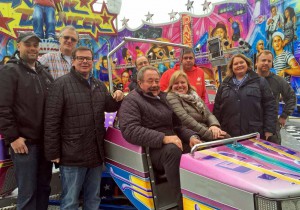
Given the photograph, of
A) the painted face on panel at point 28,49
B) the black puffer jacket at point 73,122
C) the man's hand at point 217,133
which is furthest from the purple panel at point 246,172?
the painted face on panel at point 28,49

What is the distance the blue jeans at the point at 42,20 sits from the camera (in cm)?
2002

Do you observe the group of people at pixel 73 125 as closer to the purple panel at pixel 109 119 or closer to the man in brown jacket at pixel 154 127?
the man in brown jacket at pixel 154 127

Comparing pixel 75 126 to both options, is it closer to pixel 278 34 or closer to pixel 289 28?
pixel 289 28

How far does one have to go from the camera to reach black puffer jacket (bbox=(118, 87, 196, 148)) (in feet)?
7.71

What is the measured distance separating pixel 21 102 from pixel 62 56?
35.1 inches

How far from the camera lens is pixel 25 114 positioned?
8.02 feet

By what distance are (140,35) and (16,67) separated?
22594 mm

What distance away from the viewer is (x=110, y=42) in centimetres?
2480

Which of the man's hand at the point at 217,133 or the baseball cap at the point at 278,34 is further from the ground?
the baseball cap at the point at 278,34

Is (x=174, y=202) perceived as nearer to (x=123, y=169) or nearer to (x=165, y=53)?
(x=123, y=169)

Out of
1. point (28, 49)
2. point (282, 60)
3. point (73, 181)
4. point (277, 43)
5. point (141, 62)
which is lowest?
point (73, 181)

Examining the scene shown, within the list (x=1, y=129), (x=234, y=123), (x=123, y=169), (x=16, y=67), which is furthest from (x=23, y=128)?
(x=234, y=123)

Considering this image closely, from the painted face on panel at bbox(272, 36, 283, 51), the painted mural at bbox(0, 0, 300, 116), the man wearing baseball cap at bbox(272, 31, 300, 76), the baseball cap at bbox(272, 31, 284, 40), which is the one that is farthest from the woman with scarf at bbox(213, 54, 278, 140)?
the baseball cap at bbox(272, 31, 284, 40)

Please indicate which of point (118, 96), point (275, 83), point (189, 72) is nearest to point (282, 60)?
point (275, 83)
